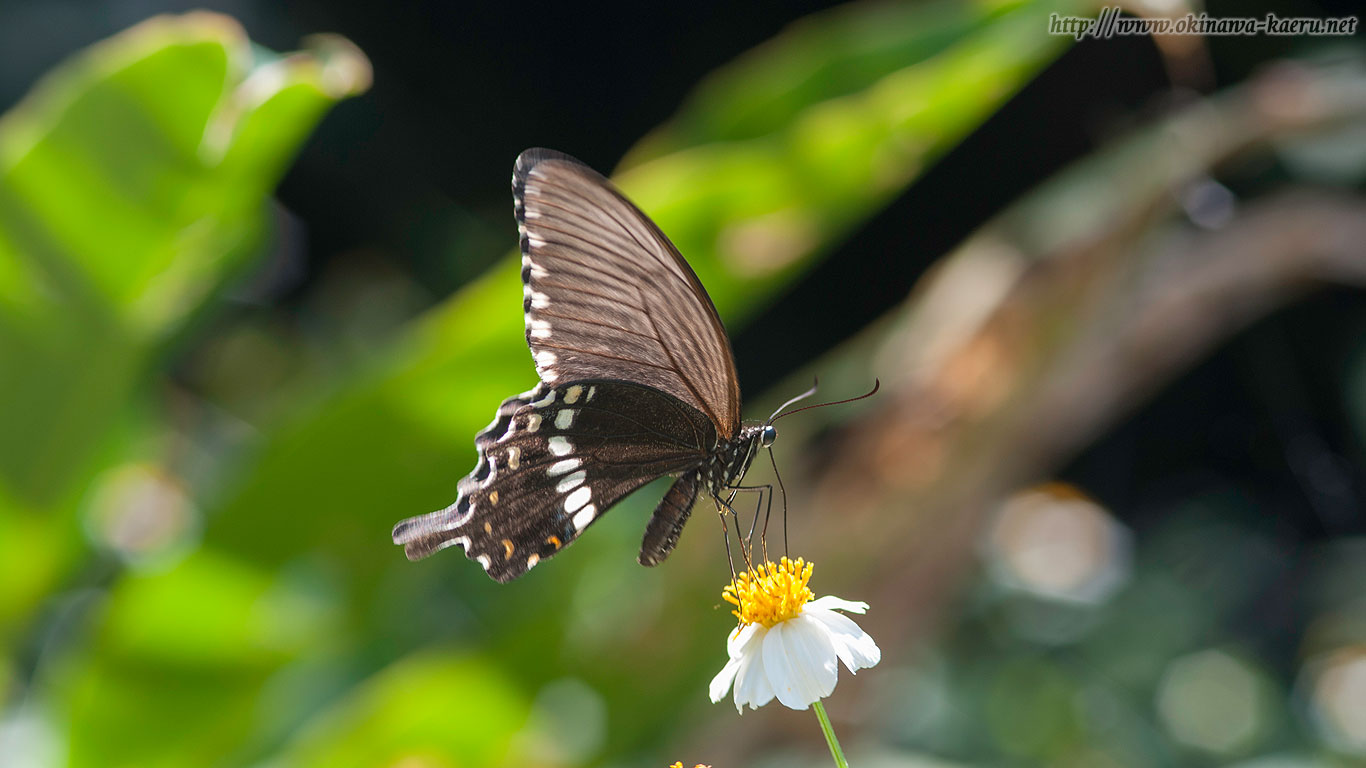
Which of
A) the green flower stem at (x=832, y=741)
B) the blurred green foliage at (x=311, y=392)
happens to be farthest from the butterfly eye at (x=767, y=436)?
the blurred green foliage at (x=311, y=392)

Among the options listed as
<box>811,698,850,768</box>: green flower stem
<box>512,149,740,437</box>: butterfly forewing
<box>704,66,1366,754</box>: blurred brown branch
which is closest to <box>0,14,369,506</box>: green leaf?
<box>512,149,740,437</box>: butterfly forewing

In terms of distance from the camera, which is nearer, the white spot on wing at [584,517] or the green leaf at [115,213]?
the white spot on wing at [584,517]

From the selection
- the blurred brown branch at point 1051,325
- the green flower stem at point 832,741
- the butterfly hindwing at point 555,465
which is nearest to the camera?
the green flower stem at point 832,741

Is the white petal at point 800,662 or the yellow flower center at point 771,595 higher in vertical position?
the yellow flower center at point 771,595

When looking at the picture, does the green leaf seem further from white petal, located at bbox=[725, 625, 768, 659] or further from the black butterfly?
white petal, located at bbox=[725, 625, 768, 659]

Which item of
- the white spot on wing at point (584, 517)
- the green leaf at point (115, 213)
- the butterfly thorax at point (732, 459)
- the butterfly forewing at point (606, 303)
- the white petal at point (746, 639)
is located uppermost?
the green leaf at point (115, 213)

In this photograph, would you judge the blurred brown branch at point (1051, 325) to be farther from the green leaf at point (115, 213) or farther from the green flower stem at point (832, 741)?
the green flower stem at point (832, 741)

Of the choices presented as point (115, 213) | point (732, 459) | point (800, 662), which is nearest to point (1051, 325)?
point (732, 459)

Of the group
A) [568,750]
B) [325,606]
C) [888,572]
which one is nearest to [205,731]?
[325,606]
